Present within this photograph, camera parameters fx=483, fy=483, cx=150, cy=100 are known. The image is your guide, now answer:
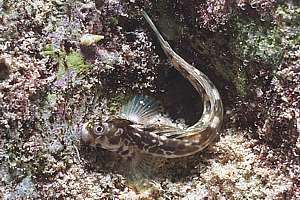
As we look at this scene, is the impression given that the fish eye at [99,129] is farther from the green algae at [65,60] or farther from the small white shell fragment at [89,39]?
the small white shell fragment at [89,39]

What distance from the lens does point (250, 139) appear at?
10.3 ft

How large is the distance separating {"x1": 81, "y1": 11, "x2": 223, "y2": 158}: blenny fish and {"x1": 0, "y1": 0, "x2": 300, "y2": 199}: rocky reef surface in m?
0.08

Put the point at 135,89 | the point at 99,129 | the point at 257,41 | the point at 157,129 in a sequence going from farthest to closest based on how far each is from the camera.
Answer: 1. the point at 135,89
2. the point at 157,129
3. the point at 99,129
4. the point at 257,41

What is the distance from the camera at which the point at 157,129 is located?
10.5 feet

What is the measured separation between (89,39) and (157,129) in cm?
74

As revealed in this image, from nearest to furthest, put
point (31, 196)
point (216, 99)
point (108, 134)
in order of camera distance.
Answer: point (31, 196)
point (108, 134)
point (216, 99)

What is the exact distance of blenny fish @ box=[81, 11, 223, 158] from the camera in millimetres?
3045

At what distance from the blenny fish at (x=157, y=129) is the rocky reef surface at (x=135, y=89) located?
8 cm

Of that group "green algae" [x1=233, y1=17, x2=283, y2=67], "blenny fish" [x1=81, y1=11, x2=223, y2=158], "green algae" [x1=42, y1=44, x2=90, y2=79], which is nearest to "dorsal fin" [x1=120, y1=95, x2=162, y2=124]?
"blenny fish" [x1=81, y1=11, x2=223, y2=158]

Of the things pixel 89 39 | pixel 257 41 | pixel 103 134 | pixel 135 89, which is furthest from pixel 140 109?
pixel 257 41

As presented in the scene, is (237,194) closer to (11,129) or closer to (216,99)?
(216,99)

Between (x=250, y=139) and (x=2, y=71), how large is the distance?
63.5 inches

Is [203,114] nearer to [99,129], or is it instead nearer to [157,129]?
[157,129]

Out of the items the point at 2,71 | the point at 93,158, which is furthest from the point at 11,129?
the point at 93,158
